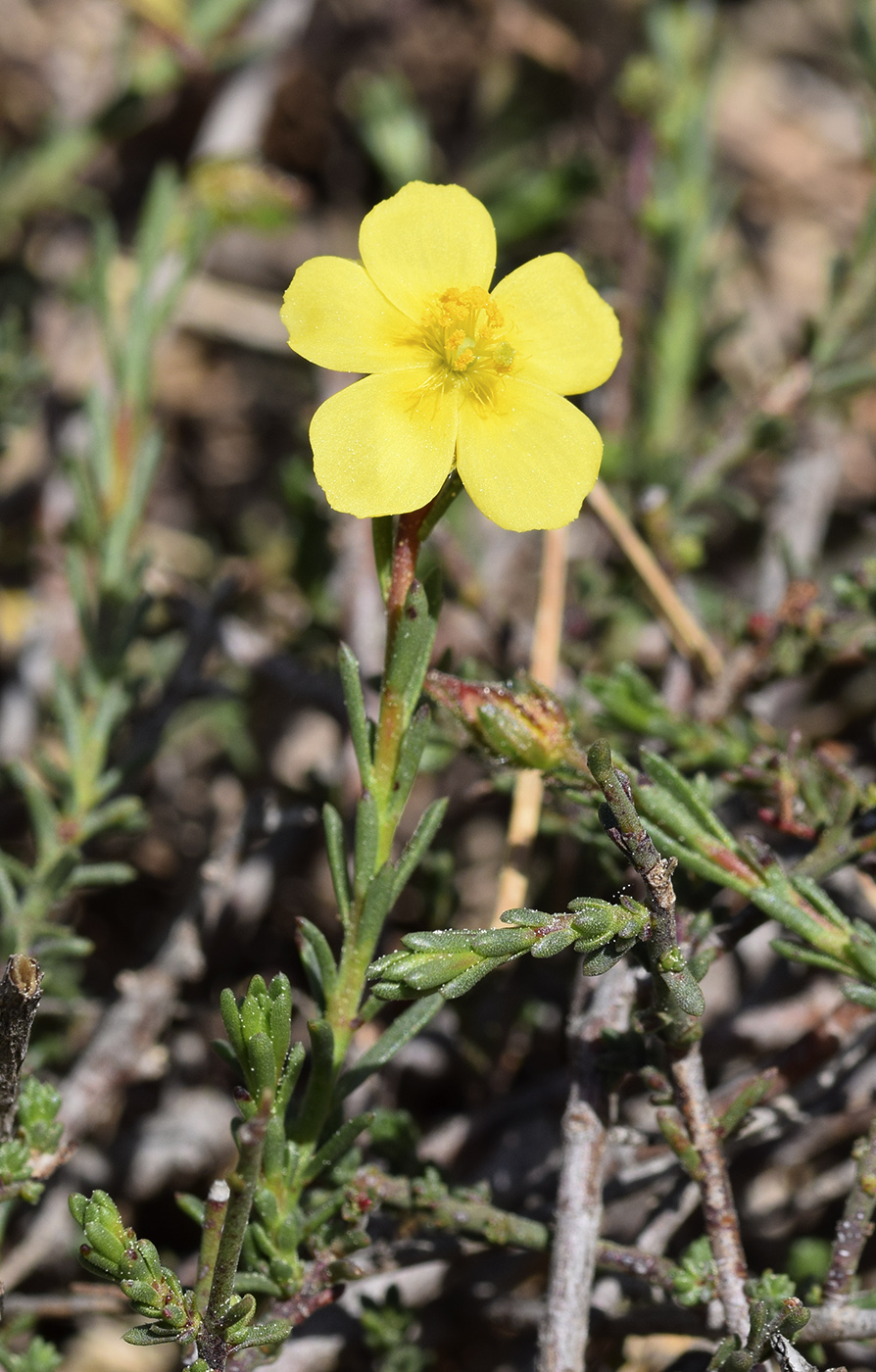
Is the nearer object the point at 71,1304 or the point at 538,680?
the point at 71,1304

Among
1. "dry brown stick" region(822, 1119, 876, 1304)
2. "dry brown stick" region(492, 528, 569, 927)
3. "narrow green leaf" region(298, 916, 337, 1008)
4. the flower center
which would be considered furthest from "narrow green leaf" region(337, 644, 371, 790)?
"dry brown stick" region(822, 1119, 876, 1304)

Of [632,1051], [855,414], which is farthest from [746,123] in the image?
[632,1051]

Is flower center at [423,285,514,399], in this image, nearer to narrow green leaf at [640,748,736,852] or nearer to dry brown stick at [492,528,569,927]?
dry brown stick at [492,528,569,927]

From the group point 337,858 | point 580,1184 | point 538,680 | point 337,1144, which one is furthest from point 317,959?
point 538,680

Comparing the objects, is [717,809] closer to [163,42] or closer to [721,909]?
[721,909]

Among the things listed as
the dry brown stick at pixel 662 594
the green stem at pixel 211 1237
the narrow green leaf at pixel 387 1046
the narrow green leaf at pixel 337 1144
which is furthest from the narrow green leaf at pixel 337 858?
the dry brown stick at pixel 662 594

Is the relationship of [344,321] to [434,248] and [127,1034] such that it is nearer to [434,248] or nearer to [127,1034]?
[434,248]

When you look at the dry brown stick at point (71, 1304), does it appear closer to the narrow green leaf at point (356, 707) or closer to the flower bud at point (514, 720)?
the narrow green leaf at point (356, 707)
